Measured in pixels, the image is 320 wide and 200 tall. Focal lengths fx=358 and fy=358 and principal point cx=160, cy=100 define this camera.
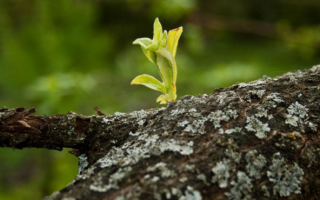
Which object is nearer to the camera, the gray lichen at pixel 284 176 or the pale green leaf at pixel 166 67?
the gray lichen at pixel 284 176

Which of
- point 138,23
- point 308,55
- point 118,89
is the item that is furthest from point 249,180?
point 138,23

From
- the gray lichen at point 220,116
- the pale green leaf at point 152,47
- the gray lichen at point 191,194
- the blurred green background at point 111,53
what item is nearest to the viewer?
the gray lichen at point 191,194

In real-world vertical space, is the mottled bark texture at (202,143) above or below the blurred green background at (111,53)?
below

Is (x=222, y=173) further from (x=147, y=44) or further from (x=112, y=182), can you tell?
(x=147, y=44)

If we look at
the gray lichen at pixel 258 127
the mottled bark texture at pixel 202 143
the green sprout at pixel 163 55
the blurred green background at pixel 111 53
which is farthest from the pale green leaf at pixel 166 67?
the blurred green background at pixel 111 53

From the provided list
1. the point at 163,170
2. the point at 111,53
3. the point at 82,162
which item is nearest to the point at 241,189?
the point at 163,170

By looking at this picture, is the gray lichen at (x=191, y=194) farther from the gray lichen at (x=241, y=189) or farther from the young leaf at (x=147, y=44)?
the young leaf at (x=147, y=44)

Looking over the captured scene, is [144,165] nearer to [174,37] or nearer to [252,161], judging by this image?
[252,161]
